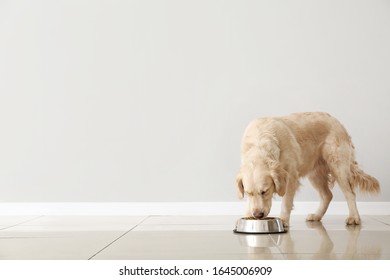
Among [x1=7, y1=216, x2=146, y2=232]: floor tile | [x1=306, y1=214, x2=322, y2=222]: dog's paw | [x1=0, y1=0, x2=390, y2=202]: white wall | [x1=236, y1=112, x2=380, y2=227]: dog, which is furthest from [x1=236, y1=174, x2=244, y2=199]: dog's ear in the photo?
[x1=0, y1=0, x2=390, y2=202]: white wall

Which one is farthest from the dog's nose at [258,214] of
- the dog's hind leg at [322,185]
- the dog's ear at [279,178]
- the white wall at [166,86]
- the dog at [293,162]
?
the white wall at [166,86]

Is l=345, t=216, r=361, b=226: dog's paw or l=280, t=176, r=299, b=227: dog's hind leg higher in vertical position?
l=280, t=176, r=299, b=227: dog's hind leg

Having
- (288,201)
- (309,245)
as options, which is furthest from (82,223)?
(309,245)

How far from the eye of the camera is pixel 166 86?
573cm

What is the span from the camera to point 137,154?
5695 mm

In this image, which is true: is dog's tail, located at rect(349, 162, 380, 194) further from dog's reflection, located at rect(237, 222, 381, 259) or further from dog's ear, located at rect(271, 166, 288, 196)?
dog's ear, located at rect(271, 166, 288, 196)

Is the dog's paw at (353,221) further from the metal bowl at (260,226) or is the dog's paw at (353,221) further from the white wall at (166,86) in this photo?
the white wall at (166,86)

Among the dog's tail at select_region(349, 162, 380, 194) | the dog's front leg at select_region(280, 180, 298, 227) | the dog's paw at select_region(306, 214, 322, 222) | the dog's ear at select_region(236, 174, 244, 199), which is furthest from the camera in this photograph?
the dog's paw at select_region(306, 214, 322, 222)

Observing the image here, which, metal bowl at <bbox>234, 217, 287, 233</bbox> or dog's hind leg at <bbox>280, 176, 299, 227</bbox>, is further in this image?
dog's hind leg at <bbox>280, 176, 299, 227</bbox>

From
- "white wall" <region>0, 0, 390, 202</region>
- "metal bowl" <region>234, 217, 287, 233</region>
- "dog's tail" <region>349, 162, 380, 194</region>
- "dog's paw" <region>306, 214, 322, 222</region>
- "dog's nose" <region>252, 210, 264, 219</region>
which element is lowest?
"dog's paw" <region>306, 214, 322, 222</region>

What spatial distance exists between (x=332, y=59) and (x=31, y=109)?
9.50ft

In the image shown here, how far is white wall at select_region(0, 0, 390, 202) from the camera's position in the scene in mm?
5609

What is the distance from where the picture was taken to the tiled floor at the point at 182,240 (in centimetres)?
279

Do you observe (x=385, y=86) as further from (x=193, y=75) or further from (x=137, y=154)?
(x=137, y=154)
